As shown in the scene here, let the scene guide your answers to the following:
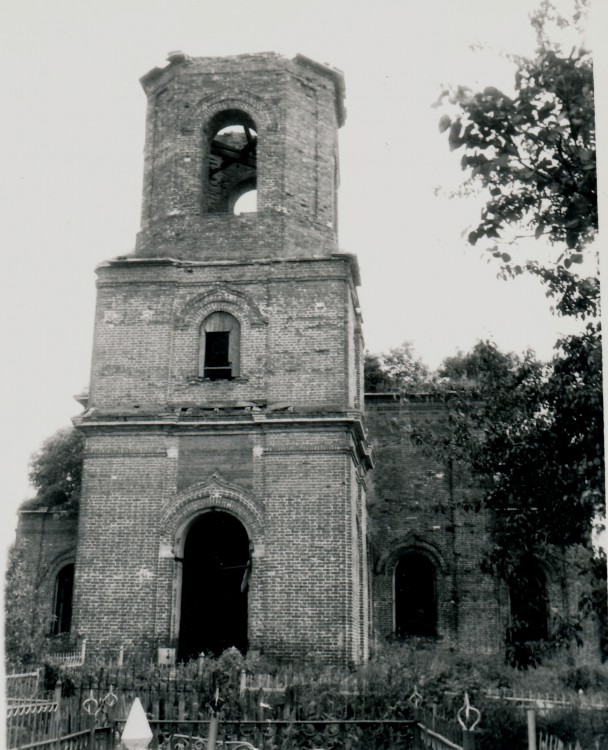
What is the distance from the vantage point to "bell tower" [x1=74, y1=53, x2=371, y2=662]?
14570 millimetres

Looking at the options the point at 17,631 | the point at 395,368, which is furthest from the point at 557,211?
the point at 395,368

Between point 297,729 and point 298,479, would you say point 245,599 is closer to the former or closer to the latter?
point 298,479

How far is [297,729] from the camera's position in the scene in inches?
382

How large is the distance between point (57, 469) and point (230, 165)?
14016mm

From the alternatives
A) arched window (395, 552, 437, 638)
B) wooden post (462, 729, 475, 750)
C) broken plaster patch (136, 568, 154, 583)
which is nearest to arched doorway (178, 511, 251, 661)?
broken plaster patch (136, 568, 154, 583)

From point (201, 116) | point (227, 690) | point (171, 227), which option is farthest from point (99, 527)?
point (201, 116)

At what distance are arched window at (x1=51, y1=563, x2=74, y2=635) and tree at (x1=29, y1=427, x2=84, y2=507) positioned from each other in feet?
21.0

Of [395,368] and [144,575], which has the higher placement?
[395,368]

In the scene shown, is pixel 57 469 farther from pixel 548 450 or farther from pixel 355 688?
pixel 548 450

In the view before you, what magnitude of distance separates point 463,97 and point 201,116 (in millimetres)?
10610

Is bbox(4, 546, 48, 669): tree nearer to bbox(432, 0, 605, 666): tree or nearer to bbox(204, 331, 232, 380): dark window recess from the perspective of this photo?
bbox(204, 331, 232, 380): dark window recess

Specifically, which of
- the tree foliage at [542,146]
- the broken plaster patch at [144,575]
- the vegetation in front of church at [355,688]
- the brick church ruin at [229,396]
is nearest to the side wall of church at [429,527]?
the brick church ruin at [229,396]

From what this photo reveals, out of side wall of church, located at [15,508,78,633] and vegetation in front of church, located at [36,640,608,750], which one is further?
side wall of church, located at [15,508,78,633]

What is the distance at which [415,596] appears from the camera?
20859 mm
